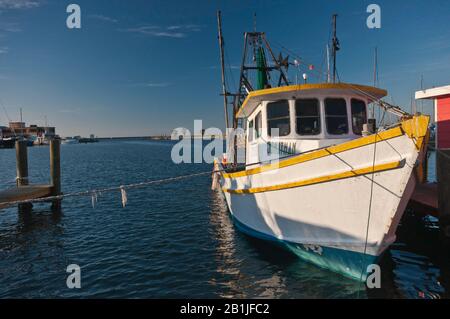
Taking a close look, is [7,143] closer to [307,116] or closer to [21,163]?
[21,163]

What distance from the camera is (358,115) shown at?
927 centimetres

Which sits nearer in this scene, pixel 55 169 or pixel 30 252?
pixel 30 252

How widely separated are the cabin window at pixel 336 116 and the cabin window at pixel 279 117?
1.20m

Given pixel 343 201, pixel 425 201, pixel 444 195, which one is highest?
pixel 343 201

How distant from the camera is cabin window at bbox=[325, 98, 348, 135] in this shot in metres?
8.89

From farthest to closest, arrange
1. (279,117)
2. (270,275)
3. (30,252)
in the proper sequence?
(30,252)
(279,117)
(270,275)

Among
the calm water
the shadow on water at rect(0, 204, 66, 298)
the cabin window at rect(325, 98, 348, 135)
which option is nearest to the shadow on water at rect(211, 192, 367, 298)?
the calm water

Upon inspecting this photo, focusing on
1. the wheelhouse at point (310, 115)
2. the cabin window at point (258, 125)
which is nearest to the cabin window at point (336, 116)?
the wheelhouse at point (310, 115)

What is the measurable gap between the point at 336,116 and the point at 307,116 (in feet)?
2.98

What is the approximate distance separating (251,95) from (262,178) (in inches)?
101

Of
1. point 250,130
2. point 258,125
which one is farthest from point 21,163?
point 258,125

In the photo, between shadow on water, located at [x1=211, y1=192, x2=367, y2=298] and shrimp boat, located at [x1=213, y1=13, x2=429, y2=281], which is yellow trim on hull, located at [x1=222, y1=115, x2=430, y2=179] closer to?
shrimp boat, located at [x1=213, y1=13, x2=429, y2=281]
